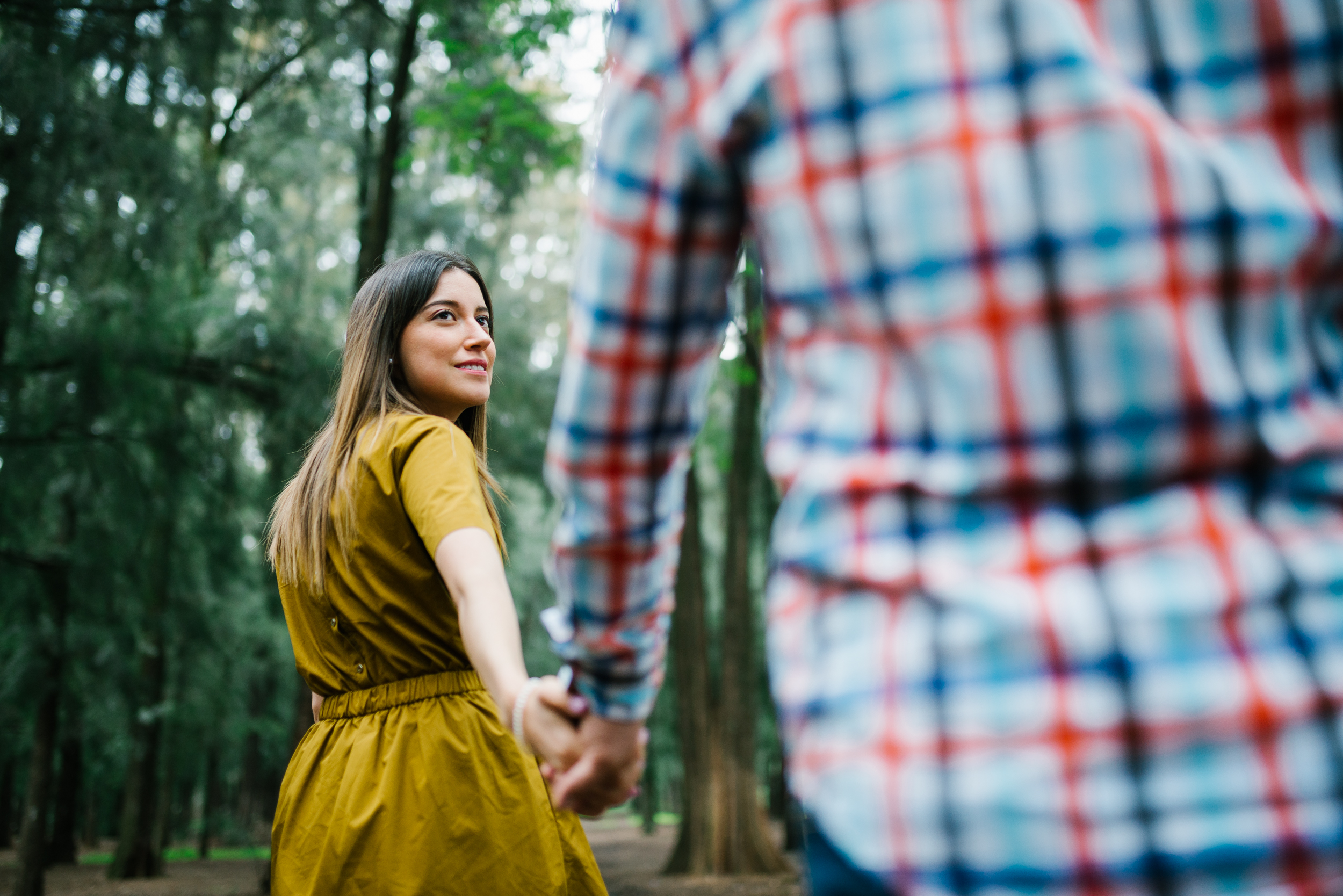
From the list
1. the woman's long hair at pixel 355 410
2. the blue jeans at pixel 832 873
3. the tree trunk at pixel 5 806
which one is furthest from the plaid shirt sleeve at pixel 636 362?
the tree trunk at pixel 5 806

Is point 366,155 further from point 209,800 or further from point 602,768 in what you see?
point 209,800

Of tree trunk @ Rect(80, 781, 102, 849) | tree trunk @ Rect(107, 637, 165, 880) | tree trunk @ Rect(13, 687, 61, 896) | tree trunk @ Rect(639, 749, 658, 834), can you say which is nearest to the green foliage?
tree trunk @ Rect(13, 687, 61, 896)

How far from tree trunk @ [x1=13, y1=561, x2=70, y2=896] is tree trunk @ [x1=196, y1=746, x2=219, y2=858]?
25.7ft

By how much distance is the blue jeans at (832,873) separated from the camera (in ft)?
2.88

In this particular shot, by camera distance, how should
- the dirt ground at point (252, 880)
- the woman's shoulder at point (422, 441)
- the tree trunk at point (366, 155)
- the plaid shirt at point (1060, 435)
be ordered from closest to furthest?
the plaid shirt at point (1060, 435)
the woman's shoulder at point (422, 441)
the tree trunk at point (366, 155)
the dirt ground at point (252, 880)

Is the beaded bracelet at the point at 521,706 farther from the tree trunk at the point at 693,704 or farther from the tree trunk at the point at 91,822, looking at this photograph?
the tree trunk at the point at 91,822

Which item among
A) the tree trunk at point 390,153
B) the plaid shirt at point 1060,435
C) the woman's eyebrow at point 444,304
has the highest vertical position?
the tree trunk at point 390,153

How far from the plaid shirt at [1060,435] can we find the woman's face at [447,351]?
148 cm

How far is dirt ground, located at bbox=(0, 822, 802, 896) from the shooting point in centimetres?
1151

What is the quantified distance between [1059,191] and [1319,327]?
236mm

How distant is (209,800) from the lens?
25.9 metres

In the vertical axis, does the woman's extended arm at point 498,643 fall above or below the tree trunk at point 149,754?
above

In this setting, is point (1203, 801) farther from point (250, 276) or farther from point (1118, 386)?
point (250, 276)

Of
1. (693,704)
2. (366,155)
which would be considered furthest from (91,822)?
(366,155)
